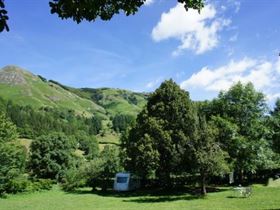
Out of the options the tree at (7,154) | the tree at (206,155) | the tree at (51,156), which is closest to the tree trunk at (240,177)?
the tree at (206,155)

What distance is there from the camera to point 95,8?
6742mm

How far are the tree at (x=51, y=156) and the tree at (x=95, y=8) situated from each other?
61474 mm

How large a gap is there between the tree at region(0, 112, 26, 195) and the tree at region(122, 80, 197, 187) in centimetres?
1225

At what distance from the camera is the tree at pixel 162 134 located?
141ft

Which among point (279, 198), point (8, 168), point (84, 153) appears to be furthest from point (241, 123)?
point (84, 153)

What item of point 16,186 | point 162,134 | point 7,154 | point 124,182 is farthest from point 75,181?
point 162,134

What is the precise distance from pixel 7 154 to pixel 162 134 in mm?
16025

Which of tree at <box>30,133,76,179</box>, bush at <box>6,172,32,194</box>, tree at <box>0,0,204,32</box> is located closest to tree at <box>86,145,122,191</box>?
bush at <box>6,172,32,194</box>

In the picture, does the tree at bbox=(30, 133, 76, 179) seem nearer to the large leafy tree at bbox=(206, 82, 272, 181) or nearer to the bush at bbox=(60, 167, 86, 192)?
the bush at bbox=(60, 167, 86, 192)

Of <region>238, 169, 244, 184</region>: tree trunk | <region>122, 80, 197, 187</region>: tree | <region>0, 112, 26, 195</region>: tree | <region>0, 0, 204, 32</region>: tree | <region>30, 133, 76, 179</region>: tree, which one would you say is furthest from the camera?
<region>30, 133, 76, 179</region>: tree

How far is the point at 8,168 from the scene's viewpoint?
45562 millimetres

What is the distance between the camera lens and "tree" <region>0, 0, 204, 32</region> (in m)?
6.50

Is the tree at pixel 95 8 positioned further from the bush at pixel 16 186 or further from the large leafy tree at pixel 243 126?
the bush at pixel 16 186

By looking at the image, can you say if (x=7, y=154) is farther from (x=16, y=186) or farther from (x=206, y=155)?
(x=206, y=155)
